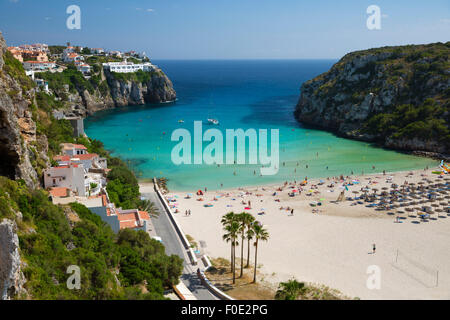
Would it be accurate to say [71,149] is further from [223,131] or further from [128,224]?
[223,131]

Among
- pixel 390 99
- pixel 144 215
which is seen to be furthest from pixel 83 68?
pixel 144 215

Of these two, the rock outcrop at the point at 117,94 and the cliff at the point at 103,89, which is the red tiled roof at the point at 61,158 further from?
the rock outcrop at the point at 117,94

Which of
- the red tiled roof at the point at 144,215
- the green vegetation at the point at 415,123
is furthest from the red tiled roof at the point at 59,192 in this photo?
the green vegetation at the point at 415,123

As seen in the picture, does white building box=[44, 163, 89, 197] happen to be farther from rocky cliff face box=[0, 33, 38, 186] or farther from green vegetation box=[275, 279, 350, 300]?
green vegetation box=[275, 279, 350, 300]

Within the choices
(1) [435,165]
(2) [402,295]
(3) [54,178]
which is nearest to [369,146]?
(1) [435,165]

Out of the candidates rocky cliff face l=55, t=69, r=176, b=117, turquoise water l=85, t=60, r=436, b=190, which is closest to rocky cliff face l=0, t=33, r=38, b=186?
turquoise water l=85, t=60, r=436, b=190
